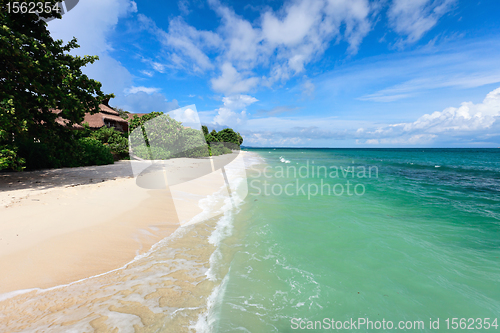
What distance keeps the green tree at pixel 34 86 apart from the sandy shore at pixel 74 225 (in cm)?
217

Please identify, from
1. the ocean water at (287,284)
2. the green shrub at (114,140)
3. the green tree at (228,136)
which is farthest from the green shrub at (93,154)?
the green tree at (228,136)

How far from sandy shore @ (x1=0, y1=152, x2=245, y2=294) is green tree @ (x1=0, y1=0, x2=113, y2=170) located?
2.17 metres

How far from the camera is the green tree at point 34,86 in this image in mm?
7645

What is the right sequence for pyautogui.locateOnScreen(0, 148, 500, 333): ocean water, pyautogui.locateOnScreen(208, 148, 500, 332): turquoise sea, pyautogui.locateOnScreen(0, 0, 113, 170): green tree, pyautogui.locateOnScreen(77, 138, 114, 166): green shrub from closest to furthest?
pyautogui.locateOnScreen(0, 148, 500, 333): ocean water
pyautogui.locateOnScreen(208, 148, 500, 332): turquoise sea
pyautogui.locateOnScreen(0, 0, 113, 170): green tree
pyautogui.locateOnScreen(77, 138, 114, 166): green shrub

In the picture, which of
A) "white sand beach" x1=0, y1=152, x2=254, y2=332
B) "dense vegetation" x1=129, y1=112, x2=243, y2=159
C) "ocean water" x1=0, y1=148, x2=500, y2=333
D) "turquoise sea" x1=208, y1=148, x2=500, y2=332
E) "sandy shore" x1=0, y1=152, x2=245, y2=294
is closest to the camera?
"ocean water" x1=0, y1=148, x2=500, y2=333

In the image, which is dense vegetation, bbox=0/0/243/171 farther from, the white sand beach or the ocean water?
the ocean water

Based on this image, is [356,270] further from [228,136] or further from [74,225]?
[228,136]

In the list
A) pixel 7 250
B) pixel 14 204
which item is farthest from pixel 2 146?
pixel 7 250

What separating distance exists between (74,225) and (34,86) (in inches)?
316

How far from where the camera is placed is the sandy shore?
363cm

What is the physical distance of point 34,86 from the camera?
8641 mm

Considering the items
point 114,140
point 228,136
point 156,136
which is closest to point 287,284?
point 114,140

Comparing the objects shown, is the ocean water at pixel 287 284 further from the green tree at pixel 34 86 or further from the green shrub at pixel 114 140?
the green shrub at pixel 114 140

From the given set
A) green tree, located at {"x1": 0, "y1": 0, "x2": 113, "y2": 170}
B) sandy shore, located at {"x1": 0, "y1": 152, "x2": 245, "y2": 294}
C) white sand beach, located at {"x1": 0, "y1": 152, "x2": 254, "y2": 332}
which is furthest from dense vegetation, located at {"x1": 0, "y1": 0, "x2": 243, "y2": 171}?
white sand beach, located at {"x1": 0, "y1": 152, "x2": 254, "y2": 332}
